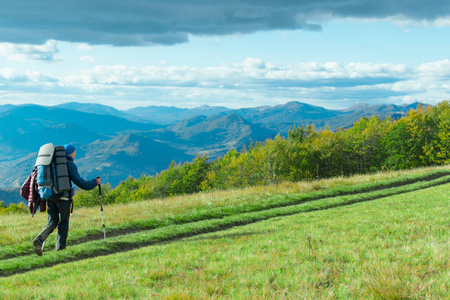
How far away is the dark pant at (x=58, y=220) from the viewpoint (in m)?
10.7

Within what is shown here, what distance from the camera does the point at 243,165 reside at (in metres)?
79.2

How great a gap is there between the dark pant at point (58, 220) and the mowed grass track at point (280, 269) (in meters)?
0.56

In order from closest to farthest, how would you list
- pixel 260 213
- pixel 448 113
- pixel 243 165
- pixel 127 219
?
pixel 127 219, pixel 260 213, pixel 448 113, pixel 243 165

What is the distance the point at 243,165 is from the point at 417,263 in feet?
241

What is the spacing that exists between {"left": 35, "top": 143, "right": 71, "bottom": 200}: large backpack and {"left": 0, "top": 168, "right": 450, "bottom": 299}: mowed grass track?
1.96 m

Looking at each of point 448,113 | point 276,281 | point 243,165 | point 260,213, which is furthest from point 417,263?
point 448,113

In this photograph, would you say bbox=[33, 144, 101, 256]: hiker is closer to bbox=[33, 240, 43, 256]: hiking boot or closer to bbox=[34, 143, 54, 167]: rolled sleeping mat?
bbox=[33, 240, 43, 256]: hiking boot

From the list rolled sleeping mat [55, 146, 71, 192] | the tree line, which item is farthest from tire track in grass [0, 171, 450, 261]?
the tree line

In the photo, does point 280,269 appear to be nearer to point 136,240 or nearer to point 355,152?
point 136,240

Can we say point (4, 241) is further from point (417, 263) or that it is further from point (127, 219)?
point (417, 263)

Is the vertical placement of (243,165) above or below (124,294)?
below

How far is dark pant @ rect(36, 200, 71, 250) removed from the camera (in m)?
10.7

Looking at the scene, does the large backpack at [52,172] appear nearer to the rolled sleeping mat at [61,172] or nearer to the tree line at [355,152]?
the rolled sleeping mat at [61,172]

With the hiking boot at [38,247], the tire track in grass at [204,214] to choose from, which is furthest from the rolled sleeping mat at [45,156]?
the tire track in grass at [204,214]
